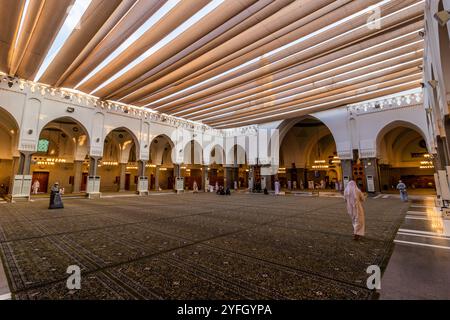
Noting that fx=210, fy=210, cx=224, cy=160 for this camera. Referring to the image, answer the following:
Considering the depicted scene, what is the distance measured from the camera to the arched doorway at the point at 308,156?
23.7m

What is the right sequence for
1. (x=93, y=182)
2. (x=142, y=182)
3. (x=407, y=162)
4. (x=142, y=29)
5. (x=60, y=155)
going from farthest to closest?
(x=407, y=162)
(x=60, y=155)
(x=142, y=182)
(x=93, y=182)
(x=142, y=29)

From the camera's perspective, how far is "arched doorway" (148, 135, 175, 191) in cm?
2123

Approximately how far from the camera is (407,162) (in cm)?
2236

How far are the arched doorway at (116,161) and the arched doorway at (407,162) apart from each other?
77.7ft

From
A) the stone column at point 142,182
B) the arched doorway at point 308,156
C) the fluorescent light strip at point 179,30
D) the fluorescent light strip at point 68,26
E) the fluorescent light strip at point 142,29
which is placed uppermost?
the fluorescent light strip at point 179,30

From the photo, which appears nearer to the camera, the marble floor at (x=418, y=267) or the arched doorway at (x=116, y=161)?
the marble floor at (x=418, y=267)

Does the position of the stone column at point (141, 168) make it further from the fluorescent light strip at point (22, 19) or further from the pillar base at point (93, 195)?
the fluorescent light strip at point (22, 19)

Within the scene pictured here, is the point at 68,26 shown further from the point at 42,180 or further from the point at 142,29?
the point at 42,180

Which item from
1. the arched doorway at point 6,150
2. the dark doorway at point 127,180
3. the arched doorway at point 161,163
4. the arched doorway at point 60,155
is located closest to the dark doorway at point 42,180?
the arched doorway at point 60,155

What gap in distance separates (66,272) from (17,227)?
150 inches

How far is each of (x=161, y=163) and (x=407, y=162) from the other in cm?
2628

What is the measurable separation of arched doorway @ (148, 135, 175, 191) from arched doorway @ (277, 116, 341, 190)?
1350cm

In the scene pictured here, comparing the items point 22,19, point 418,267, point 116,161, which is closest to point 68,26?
point 22,19
